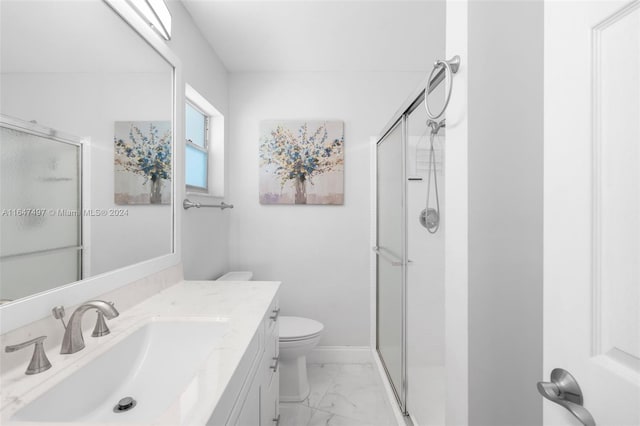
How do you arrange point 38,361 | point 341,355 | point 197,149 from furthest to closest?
point 341,355, point 197,149, point 38,361

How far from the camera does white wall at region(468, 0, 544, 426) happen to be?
882 mm

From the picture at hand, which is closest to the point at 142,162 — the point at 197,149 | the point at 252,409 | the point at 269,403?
the point at 197,149

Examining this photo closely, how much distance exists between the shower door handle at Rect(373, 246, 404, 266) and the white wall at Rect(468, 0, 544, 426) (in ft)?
2.67

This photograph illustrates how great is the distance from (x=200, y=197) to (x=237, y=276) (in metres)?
0.68

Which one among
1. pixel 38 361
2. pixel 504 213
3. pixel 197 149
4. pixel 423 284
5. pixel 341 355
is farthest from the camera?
pixel 341 355

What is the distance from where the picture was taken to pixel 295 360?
2.02 meters

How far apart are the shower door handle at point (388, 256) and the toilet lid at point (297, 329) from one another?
26.1 inches

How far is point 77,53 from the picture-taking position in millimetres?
978

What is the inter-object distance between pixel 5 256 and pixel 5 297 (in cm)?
10

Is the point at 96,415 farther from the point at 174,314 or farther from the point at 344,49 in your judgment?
the point at 344,49

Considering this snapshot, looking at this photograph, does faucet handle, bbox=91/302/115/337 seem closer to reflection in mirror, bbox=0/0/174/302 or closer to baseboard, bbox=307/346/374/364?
reflection in mirror, bbox=0/0/174/302

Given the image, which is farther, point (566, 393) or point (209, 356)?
point (209, 356)

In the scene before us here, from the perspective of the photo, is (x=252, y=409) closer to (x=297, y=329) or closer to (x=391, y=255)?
(x=297, y=329)

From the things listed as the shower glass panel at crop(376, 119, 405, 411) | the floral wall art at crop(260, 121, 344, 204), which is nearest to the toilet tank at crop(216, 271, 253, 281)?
the floral wall art at crop(260, 121, 344, 204)
